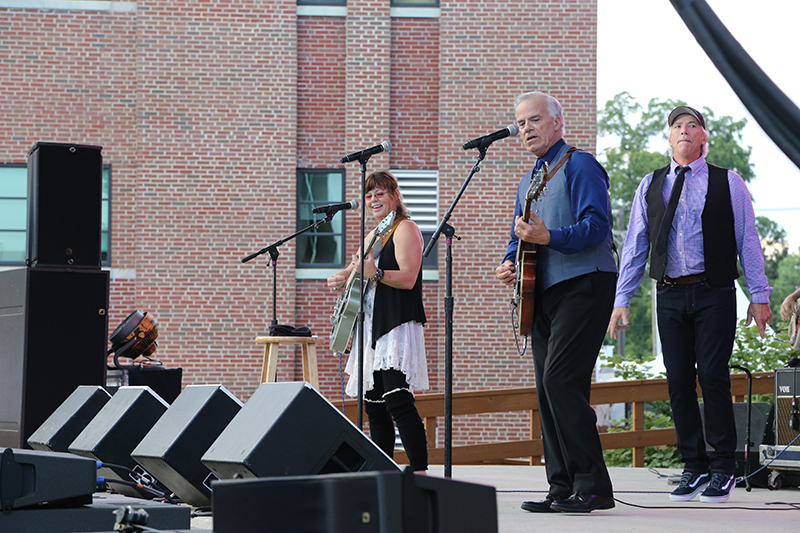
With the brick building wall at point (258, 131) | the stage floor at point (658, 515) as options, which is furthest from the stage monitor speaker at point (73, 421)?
the brick building wall at point (258, 131)

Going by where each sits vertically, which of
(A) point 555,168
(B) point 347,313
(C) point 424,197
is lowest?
(B) point 347,313

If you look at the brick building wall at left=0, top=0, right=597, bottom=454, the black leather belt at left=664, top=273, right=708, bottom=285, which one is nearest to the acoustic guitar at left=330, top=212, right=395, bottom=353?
the black leather belt at left=664, top=273, right=708, bottom=285

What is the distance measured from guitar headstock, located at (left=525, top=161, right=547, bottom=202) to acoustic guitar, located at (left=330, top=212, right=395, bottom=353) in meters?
1.14

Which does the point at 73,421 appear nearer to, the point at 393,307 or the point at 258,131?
the point at 393,307

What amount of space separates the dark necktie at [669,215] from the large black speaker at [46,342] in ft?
8.88

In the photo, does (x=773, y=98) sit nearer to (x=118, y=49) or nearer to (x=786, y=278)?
(x=118, y=49)

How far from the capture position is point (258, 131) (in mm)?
11656

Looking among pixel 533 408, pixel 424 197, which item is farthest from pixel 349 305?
pixel 424 197

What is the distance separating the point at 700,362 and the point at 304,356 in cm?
351

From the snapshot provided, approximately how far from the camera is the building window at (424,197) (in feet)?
38.8

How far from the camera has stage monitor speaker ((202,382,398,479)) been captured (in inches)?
95.0

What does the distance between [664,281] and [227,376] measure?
816 centimetres

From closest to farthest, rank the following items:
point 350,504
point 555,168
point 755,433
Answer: point 350,504, point 555,168, point 755,433

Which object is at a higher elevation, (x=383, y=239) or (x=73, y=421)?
(x=383, y=239)
